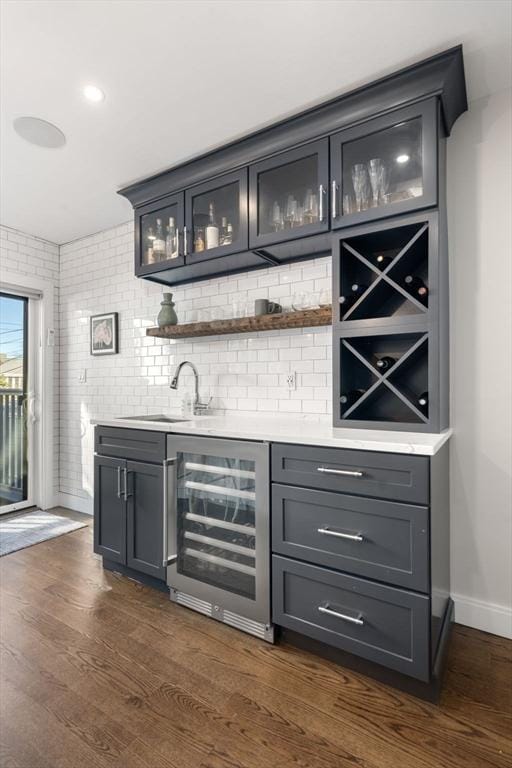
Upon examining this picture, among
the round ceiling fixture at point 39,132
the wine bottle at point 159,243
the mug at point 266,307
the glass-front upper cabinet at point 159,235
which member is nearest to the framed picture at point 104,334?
the glass-front upper cabinet at point 159,235

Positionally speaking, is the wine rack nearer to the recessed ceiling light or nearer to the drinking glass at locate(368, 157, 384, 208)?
the drinking glass at locate(368, 157, 384, 208)

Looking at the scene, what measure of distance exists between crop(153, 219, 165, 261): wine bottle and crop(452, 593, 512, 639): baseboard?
280 cm

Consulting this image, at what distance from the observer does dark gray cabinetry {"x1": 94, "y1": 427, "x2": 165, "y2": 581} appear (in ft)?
7.62

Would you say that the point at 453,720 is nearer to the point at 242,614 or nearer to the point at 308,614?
the point at 308,614

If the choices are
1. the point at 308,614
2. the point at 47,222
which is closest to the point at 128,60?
the point at 47,222

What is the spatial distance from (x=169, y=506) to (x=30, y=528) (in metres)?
2.01

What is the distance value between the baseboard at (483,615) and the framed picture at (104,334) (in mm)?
3217

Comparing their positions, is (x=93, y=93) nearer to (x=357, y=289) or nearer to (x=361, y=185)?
(x=361, y=185)

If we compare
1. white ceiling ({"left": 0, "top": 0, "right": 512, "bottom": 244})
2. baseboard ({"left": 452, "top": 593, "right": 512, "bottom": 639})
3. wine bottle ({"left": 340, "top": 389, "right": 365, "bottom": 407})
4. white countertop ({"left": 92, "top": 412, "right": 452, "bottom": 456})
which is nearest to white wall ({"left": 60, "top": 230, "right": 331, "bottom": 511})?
wine bottle ({"left": 340, "top": 389, "right": 365, "bottom": 407})

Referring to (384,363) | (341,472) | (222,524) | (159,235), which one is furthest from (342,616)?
(159,235)

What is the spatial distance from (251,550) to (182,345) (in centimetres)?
178

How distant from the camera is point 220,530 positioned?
213cm

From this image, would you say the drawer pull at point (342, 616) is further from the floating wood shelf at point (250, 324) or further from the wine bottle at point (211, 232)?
the wine bottle at point (211, 232)

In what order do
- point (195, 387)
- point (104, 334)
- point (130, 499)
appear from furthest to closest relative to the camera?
point (104, 334) → point (195, 387) → point (130, 499)
